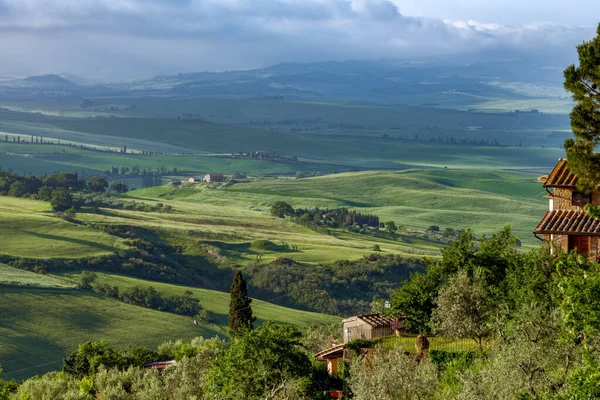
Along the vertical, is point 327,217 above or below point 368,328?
below

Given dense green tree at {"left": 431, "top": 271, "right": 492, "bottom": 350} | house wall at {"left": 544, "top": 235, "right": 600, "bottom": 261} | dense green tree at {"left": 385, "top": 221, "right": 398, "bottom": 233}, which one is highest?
house wall at {"left": 544, "top": 235, "right": 600, "bottom": 261}

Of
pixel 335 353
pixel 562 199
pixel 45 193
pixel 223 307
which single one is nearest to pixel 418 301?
pixel 335 353

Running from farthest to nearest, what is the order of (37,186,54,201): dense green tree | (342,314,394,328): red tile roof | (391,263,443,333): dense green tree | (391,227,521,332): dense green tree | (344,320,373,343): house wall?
(37,186,54,201): dense green tree < (342,314,394,328): red tile roof < (344,320,373,343): house wall < (391,263,443,333): dense green tree < (391,227,521,332): dense green tree

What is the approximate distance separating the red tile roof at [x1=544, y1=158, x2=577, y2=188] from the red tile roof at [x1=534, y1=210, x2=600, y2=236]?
1075 mm

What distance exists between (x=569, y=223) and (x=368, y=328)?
9745 mm

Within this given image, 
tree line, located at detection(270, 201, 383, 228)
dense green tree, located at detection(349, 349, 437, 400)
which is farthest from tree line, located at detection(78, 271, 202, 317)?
dense green tree, located at detection(349, 349, 437, 400)

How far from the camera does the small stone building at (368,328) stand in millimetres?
42781

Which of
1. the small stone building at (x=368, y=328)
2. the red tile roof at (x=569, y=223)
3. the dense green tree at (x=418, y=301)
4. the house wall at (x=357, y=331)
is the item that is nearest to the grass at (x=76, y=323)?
the house wall at (x=357, y=331)

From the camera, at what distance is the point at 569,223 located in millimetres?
37688

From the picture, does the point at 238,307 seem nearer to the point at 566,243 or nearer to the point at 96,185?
the point at 566,243

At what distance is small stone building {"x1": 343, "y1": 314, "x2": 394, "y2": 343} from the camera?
4278 centimetres

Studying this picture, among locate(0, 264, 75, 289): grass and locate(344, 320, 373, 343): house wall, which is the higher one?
locate(344, 320, 373, 343): house wall

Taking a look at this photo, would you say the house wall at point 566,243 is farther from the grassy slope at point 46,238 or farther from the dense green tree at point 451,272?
the grassy slope at point 46,238

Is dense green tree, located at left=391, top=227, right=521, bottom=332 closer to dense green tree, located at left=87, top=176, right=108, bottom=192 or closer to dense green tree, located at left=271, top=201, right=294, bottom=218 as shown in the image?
dense green tree, located at left=271, top=201, right=294, bottom=218
